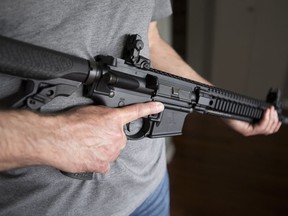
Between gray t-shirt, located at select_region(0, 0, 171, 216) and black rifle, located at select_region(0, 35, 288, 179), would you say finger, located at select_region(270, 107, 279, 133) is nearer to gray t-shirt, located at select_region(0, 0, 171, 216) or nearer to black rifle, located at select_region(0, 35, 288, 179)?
black rifle, located at select_region(0, 35, 288, 179)

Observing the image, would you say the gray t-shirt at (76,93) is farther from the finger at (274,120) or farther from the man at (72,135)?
the finger at (274,120)

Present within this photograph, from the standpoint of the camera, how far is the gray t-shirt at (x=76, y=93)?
46cm

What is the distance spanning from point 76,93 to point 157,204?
399mm

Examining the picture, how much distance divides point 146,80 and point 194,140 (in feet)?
5.87

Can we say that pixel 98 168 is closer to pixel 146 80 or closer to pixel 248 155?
pixel 146 80

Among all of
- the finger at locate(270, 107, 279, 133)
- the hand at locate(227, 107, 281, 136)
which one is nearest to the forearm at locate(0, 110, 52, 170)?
the hand at locate(227, 107, 281, 136)

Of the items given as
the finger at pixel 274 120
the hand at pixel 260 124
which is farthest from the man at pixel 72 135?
the finger at pixel 274 120

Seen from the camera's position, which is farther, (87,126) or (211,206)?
(211,206)

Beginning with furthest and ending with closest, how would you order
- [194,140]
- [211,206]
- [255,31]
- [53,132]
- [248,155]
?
[255,31] → [194,140] → [248,155] → [211,206] → [53,132]

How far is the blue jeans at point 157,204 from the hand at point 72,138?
0.23 metres

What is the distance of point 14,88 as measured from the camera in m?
0.46

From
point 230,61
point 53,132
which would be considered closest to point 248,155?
point 230,61

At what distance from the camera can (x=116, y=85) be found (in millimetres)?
554

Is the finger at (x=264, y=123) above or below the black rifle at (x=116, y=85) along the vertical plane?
below
